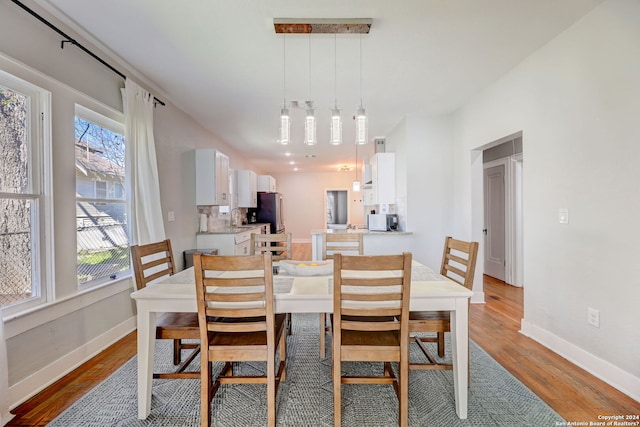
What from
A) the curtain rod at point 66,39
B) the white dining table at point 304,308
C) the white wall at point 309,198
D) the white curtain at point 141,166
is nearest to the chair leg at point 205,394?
the white dining table at point 304,308

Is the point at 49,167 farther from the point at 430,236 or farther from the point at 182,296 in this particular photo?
the point at 430,236

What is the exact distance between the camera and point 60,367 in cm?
203

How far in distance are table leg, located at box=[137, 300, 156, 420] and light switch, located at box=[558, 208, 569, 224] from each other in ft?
10.0

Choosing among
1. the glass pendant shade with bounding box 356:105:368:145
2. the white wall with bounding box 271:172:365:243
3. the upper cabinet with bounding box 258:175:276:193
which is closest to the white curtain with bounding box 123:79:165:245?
the glass pendant shade with bounding box 356:105:368:145

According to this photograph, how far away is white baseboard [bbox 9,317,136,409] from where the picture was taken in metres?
1.75

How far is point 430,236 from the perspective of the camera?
4094 millimetres

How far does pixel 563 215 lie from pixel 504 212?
248cm

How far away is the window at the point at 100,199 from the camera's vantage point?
92.2 inches

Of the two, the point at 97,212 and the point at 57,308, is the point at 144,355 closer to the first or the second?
the point at 57,308

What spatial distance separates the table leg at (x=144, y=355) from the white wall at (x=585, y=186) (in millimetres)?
2970

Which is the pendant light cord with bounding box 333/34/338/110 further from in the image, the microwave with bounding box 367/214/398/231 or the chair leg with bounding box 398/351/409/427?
the microwave with bounding box 367/214/398/231

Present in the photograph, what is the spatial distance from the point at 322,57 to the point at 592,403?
10.4 ft

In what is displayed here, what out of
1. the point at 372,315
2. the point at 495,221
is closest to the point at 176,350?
the point at 372,315

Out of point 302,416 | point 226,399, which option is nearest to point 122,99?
point 226,399
